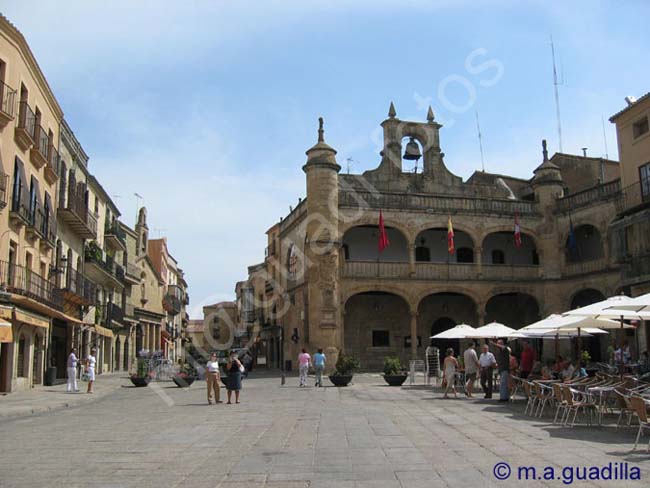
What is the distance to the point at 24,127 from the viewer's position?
2103 cm

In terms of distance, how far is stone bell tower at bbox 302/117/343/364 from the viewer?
3192cm

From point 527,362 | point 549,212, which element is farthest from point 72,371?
point 549,212

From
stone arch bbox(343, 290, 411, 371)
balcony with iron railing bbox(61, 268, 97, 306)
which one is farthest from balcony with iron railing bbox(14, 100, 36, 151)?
stone arch bbox(343, 290, 411, 371)

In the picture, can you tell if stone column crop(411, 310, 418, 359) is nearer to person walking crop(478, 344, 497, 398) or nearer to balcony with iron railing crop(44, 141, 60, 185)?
person walking crop(478, 344, 497, 398)

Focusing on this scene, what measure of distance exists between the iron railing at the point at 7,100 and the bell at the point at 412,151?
894 inches

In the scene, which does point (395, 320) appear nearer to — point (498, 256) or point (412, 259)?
point (412, 259)

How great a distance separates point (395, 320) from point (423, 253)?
4.18 m

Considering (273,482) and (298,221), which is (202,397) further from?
(298,221)

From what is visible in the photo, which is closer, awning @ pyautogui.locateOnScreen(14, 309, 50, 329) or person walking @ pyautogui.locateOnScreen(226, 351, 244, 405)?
person walking @ pyautogui.locateOnScreen(226, 351, 244, 405)

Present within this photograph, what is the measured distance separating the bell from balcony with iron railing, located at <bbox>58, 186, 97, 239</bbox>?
17930mm

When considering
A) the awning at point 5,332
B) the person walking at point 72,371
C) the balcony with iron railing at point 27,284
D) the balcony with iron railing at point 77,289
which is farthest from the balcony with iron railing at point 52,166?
the awning at point 5,332

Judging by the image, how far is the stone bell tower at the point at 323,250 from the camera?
31.9m

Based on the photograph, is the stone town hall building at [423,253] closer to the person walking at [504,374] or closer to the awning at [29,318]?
the awning at [29,318]

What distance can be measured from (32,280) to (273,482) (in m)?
18.2
